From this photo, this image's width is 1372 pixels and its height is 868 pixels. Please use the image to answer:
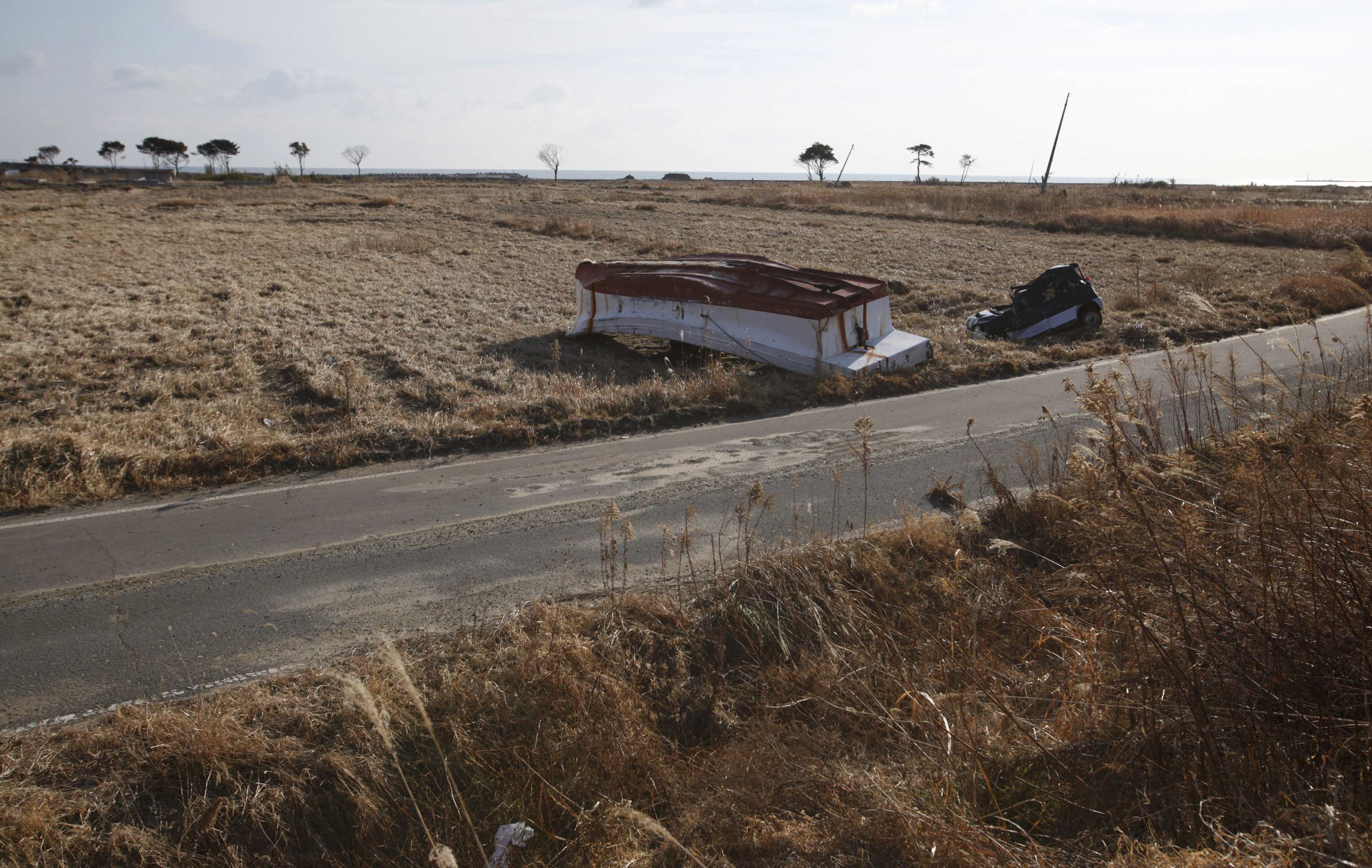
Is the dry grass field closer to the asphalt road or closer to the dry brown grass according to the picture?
the dry brown grass

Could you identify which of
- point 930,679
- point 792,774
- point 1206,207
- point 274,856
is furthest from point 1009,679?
point 1206,207

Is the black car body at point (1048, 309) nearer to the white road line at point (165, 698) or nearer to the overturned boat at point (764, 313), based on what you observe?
the overturned boat at point (764, 313)

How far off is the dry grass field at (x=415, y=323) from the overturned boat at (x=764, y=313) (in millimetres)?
342

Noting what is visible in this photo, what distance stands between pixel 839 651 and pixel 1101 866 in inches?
71.3

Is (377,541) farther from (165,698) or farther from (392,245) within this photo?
(392,245)

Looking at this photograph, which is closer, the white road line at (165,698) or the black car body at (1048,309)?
the white road line at (165,698)

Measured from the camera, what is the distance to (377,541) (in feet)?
19.5

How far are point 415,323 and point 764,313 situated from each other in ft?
20.5

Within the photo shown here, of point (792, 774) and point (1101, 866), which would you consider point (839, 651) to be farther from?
point (1101, 866)

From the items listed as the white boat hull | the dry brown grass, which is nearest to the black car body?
the white boat hull

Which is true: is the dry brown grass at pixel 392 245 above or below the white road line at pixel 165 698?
above

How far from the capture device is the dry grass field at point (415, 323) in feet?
26.8

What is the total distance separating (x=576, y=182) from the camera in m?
75.2

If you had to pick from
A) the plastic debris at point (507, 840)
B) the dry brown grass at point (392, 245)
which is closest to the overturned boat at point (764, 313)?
the plastic debris at point (507, 840)
